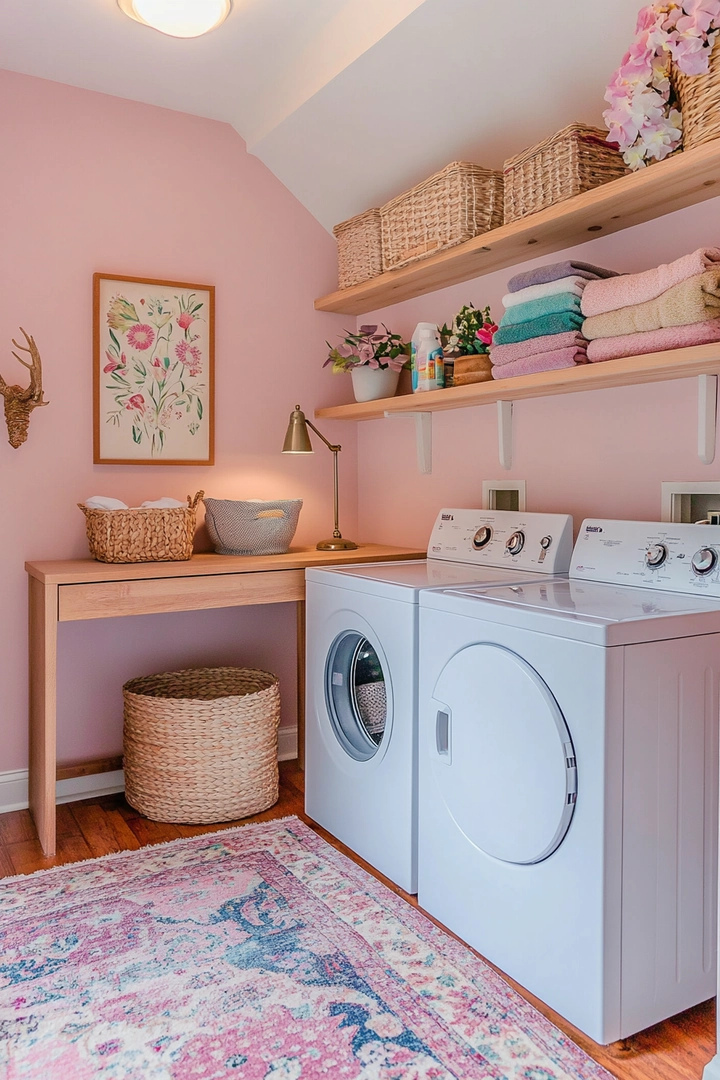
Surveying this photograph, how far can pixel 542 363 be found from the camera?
204 cm

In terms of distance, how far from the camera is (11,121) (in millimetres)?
2527

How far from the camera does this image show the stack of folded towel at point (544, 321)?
1960 mm

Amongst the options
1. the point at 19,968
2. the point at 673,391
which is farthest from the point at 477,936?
the point at 673,391

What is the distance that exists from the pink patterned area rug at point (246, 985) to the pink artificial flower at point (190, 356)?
5.37 ft

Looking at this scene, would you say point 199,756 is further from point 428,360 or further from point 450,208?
point 450,208

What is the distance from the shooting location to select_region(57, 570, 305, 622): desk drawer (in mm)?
2223

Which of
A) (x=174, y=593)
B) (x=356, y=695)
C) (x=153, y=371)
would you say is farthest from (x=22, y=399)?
(x=356, y=695)

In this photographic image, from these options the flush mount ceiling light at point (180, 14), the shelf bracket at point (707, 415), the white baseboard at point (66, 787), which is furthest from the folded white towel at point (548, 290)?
the white baseboard at point (66, 787)

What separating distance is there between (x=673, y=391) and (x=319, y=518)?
5.01 feet

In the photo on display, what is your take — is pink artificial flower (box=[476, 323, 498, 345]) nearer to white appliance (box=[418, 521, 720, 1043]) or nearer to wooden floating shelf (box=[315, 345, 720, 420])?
wooden floating shelf (box=[315, 345, 720, 420])

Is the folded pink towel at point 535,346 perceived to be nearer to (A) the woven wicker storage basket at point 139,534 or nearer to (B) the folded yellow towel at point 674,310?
(B) the folded yellow towel at point 674,310

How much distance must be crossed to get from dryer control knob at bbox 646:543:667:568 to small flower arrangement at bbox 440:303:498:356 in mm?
772

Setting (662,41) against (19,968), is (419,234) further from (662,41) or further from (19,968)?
(19,968)

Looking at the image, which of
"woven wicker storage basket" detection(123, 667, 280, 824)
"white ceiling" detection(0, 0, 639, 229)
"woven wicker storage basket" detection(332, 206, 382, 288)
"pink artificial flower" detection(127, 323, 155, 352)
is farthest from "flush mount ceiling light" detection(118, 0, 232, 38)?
"woven wicker storage basket" detection(123, 667, 280, 824)
